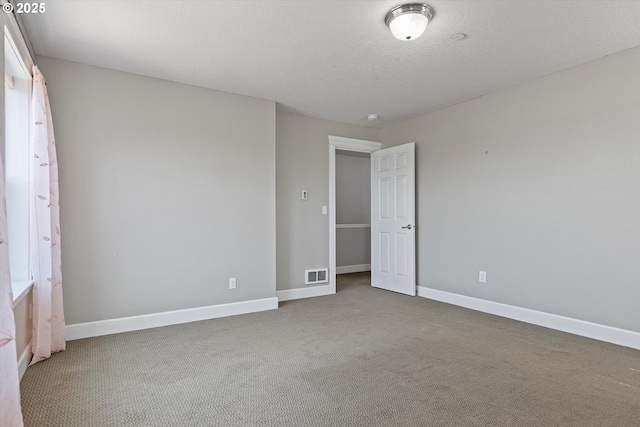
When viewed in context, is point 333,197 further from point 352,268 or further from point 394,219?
point 352,268

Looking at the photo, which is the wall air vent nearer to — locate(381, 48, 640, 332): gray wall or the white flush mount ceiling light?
locate(381, 48, 640, 332): gray wall

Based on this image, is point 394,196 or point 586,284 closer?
point 586,284

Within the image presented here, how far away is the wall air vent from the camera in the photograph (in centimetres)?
474

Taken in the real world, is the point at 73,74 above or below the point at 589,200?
above

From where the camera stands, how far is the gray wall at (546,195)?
295 cm

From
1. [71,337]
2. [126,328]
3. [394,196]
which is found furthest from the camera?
[394,196]

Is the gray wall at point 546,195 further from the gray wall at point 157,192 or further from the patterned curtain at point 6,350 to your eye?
the patterned curtain at point 6,350

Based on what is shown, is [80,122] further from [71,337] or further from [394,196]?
[394,196]

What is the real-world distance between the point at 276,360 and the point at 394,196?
122 inches

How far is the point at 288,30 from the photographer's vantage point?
2596 mm

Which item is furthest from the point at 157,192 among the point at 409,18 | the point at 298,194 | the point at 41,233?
the point at 409,18

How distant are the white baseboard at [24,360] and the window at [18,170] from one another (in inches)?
19.6

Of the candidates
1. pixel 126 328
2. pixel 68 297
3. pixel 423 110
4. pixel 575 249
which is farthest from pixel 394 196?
pixel 68 297

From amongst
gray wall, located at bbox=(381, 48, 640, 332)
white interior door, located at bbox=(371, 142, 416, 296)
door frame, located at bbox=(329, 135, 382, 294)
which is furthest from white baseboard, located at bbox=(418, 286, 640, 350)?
door frame, located at bbox=(329, 135, 382, 294)
